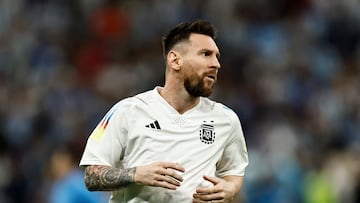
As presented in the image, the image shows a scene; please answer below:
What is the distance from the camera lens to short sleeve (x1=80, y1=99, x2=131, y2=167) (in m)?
6.54

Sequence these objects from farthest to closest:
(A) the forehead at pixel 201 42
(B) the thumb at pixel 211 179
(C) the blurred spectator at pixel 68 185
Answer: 1. (C) the blurred spectator at pixel 68 185
2. (A) the forehead at pixel 201 42
3. (B) the thumb at pixel 211 179

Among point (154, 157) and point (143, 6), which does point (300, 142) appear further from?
point (154, 157)

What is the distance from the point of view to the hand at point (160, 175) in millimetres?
6215

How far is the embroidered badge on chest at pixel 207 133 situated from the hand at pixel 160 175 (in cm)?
50

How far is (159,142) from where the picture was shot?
21.7 ft

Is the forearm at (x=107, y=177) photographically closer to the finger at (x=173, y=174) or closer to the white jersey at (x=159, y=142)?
the white jersey at (x=159, y=142)

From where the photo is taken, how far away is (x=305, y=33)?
1780 centimetres

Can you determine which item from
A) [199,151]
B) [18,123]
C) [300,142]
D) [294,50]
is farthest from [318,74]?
[199,151]

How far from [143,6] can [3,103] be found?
3561 millimetres

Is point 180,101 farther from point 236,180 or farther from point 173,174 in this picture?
point 173,174

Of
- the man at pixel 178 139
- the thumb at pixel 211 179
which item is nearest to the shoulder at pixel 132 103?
the man at pixel 178 139

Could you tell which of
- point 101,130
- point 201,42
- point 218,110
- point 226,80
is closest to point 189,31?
point 201,42

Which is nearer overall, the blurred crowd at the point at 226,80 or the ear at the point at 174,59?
the ear at the point at 174,59

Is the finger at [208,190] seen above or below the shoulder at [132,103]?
below
